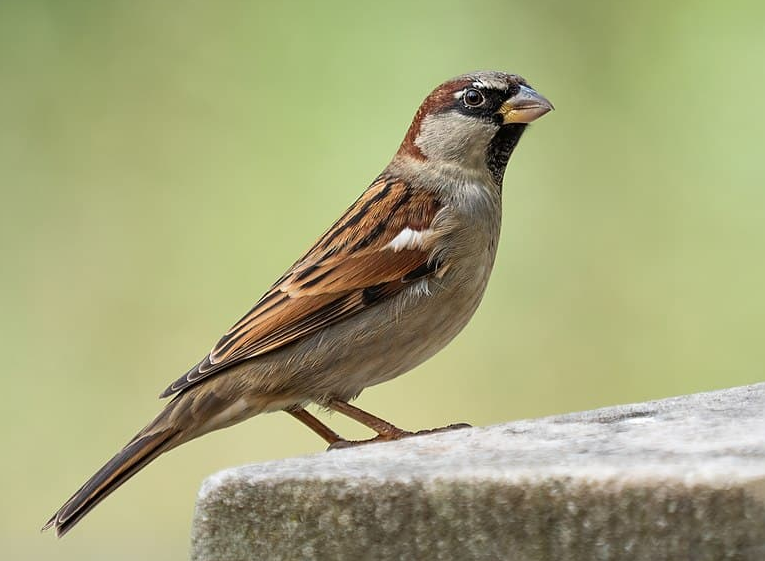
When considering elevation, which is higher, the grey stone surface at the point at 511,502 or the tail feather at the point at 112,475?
the grey stone surface at the point at 511,502

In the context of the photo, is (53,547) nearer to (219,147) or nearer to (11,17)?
(219,147)

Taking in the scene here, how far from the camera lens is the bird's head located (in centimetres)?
283

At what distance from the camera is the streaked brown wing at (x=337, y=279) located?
2572mm

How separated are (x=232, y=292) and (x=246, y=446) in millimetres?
537

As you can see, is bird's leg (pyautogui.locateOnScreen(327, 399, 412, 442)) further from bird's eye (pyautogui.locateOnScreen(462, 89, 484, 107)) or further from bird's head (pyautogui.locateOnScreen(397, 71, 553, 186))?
bird's eye (pyautogui.locateOnScreen(462, 89, 484, 107))

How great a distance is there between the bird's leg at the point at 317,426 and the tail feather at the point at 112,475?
30 centimetres

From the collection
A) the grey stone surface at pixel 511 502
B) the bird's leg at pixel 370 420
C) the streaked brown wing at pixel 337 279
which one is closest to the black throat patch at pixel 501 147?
the streaked brown wing at pixel 337 279

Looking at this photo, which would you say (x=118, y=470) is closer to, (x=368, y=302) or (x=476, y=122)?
(x=368, y=302)

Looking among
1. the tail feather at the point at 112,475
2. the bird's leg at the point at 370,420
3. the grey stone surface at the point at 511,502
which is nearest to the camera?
the grey stone surface at the point at 511,502

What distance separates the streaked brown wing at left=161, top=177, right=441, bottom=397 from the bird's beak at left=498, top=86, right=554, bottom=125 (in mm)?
251

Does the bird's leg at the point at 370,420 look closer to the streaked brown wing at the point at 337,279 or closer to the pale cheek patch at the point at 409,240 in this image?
the streaked brown wing at the point at 337,279

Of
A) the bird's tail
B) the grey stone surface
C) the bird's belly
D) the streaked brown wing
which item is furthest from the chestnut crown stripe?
the grey stone surface

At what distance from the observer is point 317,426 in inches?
105

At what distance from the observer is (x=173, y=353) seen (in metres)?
4.07
